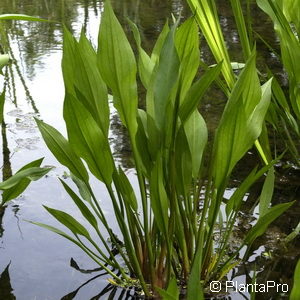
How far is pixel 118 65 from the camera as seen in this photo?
1175 millimetres

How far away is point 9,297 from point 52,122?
0.99 m

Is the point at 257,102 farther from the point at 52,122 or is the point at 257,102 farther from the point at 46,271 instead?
the point at 52,122

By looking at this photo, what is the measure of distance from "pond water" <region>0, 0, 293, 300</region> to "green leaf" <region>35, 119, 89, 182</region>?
0.23 metres

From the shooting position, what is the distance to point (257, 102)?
1210 millimetres

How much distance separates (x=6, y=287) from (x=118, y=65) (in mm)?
494

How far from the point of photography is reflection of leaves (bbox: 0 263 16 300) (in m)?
1.33

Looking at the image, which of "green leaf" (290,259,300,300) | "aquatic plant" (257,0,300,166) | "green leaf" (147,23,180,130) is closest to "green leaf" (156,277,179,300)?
"green leaf" (290,259,300,300)

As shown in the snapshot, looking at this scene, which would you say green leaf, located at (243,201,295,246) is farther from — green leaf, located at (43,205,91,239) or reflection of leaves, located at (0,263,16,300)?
reflection of leaves, located at (0,263,16,300)

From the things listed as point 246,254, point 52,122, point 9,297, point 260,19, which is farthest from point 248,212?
point 260,19

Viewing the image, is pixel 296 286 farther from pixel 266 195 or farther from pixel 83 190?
pixel 83 190

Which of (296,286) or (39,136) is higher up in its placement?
(296,286)

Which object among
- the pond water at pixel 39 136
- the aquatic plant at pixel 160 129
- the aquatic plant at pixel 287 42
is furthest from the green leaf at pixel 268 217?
the aquatic plant at pixel 287 42

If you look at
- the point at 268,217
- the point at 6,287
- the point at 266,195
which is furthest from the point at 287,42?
the point at 6,287

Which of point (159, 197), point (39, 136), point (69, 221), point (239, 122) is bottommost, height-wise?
point (39, 136)
